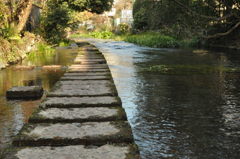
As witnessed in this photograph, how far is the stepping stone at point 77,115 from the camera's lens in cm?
269

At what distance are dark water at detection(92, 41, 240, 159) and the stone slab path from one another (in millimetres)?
485

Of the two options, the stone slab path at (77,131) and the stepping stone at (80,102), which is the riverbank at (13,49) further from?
the stone slab path at (77,131)

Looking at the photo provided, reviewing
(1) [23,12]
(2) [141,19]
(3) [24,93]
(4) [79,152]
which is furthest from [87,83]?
(2) [141,19]

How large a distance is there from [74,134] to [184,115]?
7.08 feet

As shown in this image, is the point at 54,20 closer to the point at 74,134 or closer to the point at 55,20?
the point at 55,20

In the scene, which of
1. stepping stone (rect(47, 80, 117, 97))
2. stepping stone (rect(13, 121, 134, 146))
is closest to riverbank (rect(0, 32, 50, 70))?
stepping stone (rect(47, 80, 117, 97))

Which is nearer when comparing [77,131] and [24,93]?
[77,131]

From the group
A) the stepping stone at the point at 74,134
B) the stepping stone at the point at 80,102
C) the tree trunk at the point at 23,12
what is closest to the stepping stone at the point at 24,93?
the stepping stone at the point at 80,102

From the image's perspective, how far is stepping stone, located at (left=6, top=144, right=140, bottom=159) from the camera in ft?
6.38

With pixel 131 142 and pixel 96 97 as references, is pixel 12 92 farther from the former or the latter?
pixel 131 142

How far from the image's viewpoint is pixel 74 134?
231 centimetres

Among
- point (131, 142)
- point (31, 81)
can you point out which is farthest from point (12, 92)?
point (131, 142)

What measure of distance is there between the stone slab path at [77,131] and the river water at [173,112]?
0.47 metres

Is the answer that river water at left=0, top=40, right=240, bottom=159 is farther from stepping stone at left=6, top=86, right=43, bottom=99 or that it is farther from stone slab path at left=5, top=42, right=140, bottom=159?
stone slab path at left=5, top=42, right=140, bottom=159
